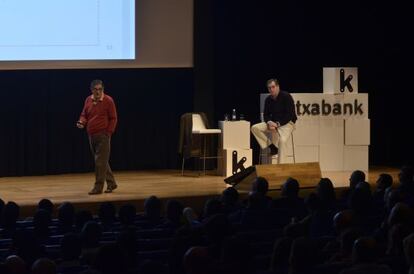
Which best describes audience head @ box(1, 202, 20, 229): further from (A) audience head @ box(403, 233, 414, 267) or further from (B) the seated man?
(B) the seated man

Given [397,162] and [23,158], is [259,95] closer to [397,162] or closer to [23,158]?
[397,162]

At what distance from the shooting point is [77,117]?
12773mm

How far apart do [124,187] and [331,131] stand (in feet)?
10.3

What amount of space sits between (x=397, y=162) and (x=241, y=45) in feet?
9.26

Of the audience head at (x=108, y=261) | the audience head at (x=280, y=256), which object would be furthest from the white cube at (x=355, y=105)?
the audience head at (x=108, y=261)

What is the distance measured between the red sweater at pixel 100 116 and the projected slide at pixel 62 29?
1.76m

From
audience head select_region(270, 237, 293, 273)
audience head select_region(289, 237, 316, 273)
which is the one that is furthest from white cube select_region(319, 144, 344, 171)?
audience head select_region(289, 237, 316, 273)

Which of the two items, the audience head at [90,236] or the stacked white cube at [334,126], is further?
the stacked white cube at [334,126]

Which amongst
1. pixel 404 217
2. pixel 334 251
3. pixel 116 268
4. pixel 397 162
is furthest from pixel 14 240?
pixel 397 162

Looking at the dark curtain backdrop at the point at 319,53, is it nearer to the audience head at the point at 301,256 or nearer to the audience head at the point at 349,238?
the audience head at the point at 349,238

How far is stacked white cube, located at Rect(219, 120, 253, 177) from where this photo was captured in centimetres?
1237

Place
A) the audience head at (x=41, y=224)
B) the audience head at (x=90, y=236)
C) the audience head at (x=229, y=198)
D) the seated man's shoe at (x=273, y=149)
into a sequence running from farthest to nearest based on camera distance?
the seated man's shoe at (x=273, y=149)
the audience head at (x=229, y=198)
the audience head at (x=41, y=224)
the audience head at (x=90, y=236)

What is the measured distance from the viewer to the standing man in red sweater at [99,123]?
1037 cm

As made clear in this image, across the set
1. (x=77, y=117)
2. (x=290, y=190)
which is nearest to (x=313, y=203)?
(x=290, y=190)
